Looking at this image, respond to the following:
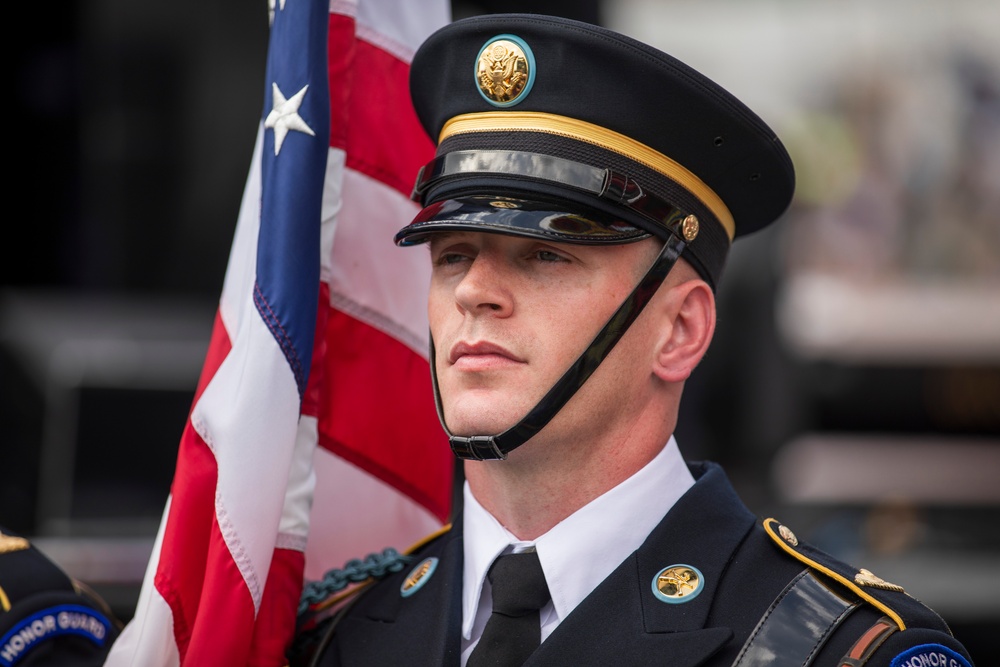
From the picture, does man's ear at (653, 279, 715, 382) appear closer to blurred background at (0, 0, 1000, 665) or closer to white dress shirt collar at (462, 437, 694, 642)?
white dress shirt collar at (462, 437, 694, 642)

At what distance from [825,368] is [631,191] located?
4.84 m

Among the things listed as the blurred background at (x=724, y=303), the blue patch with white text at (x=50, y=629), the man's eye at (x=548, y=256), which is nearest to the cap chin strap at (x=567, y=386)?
the man's eye at (x=548, y=256)

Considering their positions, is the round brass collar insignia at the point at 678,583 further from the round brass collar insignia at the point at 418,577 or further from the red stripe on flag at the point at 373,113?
the red stripe on flag at the point at 373,113

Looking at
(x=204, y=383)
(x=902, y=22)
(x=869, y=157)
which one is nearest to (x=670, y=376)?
(x=204, y=383)

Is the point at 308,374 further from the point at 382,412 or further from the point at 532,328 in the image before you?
the point at 532,328

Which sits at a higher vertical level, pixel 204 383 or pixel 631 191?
pixel 631 191

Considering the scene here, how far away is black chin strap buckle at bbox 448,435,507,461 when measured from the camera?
2111 millimetres

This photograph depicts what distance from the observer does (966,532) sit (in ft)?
21.2

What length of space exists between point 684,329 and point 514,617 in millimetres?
579

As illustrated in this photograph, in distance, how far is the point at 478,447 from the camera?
83.5 inches

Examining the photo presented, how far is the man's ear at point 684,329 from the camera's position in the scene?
7.31ft

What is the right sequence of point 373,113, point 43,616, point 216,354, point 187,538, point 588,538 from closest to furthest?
point 588,538
point 43,616
point 187,538
point 216,354
point 373,113

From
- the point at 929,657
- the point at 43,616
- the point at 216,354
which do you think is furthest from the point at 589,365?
the point at 43,616

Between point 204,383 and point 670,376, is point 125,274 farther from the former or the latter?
point 670,376
